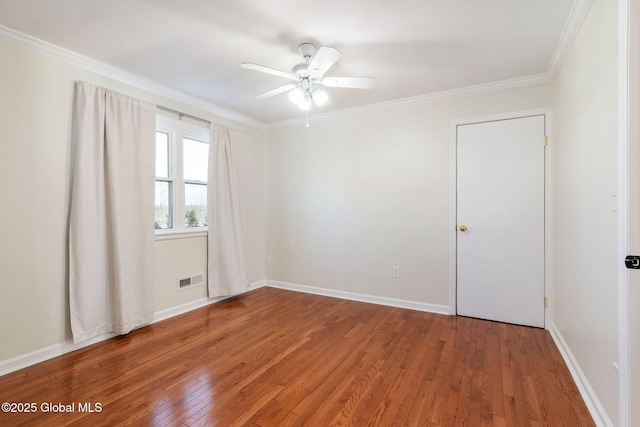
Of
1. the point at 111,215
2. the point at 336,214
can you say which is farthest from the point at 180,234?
the point at 336,214

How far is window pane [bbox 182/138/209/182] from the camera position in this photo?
3.55 m

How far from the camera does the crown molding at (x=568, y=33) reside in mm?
1853

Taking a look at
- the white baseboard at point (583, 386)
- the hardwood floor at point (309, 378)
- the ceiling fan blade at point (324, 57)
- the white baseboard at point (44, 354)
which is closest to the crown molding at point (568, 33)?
the ceiling fan blade at point (324, 57)

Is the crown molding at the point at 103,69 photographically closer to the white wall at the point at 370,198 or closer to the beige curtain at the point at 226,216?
the beige curtain at the point at 226,216

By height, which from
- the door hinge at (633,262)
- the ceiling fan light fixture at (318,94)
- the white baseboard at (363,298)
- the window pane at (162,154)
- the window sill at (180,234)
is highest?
the ceiling fan light fixture at (318,94)

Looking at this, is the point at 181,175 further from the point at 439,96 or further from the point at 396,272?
the point at 439,96

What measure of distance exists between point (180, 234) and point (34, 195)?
51.7 inches

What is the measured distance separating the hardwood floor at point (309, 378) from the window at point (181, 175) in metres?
1.15

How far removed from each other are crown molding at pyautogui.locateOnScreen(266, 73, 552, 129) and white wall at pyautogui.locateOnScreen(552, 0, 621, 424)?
0.38 meters

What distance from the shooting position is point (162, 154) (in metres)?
3.31

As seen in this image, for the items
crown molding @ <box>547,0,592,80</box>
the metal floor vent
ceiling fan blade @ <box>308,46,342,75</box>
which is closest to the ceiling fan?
ceiling fan blade @ <box>308,46,342,75</box>

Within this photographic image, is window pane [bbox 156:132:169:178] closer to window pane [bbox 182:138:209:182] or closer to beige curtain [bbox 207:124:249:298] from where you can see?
window pane [bbox 182:138:209:182]

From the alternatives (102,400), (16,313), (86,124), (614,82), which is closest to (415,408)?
(102,400)

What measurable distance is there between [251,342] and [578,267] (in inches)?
104
